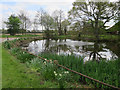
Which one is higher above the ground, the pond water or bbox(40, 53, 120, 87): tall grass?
bbox(40, 53, 120, 87): tall grass

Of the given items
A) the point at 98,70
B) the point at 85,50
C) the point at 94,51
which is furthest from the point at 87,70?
the point at 85,50

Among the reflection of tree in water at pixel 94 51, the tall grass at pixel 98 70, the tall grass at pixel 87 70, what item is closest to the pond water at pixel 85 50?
the reflection of tree in water at pixel 94 51

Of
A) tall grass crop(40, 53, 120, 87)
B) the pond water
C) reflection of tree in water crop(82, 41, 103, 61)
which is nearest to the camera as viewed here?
tall grass crop(40, 53, 120, 87)

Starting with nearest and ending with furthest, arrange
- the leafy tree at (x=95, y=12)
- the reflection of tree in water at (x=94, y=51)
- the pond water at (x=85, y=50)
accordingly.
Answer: the reflection of tree in water at (x=94, y=51) → the pond water at (x=85, y=50) → the leafy tree at (x=95, y=12)

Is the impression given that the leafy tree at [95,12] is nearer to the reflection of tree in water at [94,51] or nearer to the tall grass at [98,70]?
the reflection of tree in water at [94,51]

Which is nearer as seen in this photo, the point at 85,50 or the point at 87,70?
the point at 87,70

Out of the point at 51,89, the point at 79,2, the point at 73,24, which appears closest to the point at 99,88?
the point at 51,89

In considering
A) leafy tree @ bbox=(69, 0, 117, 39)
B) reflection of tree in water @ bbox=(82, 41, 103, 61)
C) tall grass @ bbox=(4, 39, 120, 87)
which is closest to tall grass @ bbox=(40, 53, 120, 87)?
tall grass @ bbox=(4, 39, 120, 87)

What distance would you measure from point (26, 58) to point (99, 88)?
4.00m

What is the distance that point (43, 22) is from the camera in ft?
116

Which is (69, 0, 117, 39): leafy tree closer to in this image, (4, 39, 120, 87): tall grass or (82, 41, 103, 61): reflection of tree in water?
(82, 41, 103, 61): reflection of tree in water

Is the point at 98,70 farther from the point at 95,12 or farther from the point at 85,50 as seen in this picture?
the point at 95,12

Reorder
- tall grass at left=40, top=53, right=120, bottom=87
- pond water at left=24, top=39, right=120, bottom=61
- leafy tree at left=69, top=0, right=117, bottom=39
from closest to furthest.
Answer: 1. tall grass at left=40, top=53, right=120, bottom=87
2. pond water at left=24, top=39, right=120, bottom=61
3. leafy tree at left=69, top=0, right=117, bottom=39

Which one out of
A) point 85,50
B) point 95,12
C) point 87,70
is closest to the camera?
point 87,70
